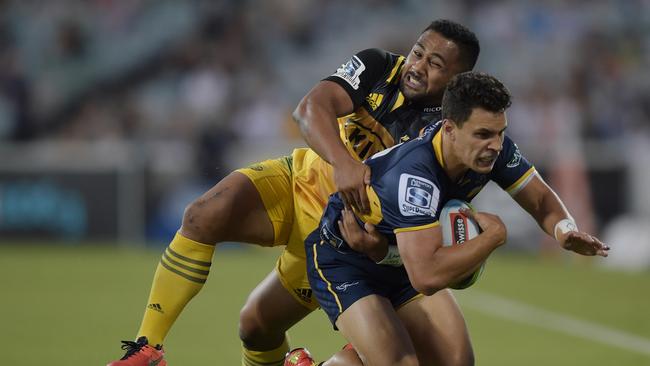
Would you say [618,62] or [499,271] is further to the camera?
[618,62]

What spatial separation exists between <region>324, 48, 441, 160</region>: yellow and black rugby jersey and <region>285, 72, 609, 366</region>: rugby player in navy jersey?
1.23 feet

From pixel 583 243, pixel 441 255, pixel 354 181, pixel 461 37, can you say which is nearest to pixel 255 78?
pixel 461 37

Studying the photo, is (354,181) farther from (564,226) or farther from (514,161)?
(564,226)

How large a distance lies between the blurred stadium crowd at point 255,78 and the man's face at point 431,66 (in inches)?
386

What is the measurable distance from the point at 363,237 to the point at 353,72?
3.30ft

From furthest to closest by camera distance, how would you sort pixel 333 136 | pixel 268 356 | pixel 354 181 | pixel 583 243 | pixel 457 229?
1. pixel 268 356
2. pixel 333 136
3. pixel 583 243
4. pixel 354 181
5. pixel 457 229

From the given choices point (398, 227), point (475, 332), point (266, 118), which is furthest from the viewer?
point (266, 118)

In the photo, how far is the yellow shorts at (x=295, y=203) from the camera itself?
6.50 m

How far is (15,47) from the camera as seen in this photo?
1814cm

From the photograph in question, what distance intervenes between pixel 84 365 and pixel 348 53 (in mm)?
12161

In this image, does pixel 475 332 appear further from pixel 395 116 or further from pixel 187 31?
pixel 187 31

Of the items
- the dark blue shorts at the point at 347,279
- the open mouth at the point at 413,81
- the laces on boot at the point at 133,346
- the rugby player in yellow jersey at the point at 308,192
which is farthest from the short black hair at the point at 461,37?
the laces on boot at the point at 133,346

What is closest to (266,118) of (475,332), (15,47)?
(15,47)

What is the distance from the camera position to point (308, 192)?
6574 millimetres
